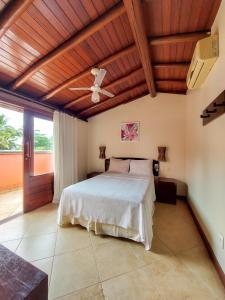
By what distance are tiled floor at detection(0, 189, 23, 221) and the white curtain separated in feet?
2.50

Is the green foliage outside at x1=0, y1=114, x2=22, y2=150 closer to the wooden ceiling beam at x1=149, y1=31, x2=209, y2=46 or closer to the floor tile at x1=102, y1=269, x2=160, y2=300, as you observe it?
the wooden ceiling beam at x1=149, y1=31, x2=209, y2=46

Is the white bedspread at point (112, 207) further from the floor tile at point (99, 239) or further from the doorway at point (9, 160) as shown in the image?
the doorway at point (9, 160)

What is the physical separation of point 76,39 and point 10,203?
3.52 metres

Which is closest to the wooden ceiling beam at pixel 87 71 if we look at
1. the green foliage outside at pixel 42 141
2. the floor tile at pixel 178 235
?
the green foliage outside at pixel 42 141

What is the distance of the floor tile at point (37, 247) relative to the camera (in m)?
1.86

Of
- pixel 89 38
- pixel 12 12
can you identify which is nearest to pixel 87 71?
pixel 89 38

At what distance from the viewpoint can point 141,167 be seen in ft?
12.6

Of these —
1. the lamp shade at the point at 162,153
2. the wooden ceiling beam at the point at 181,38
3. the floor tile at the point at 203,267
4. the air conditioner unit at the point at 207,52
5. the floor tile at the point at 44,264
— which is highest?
the wooden ceiling beam at the point at 181,38

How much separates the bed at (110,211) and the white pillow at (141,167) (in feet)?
4.09

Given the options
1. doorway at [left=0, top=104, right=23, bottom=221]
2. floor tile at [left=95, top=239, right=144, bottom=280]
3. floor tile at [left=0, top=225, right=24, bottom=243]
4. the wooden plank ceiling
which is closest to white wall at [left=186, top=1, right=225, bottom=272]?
the wooden plank ceiling

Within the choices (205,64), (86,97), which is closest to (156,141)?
(86,97)

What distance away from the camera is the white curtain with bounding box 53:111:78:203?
Answer: 357 cm

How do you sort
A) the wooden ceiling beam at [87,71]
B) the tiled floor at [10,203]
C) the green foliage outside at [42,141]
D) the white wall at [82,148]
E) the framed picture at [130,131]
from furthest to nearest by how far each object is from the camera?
the white wall at [82,148] → the framed picture at [130,131] → the green foliage outside at [42,141] → the tiled floor at [10,203] → the wooden ceiling beam at [87,71]

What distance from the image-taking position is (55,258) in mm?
1815
